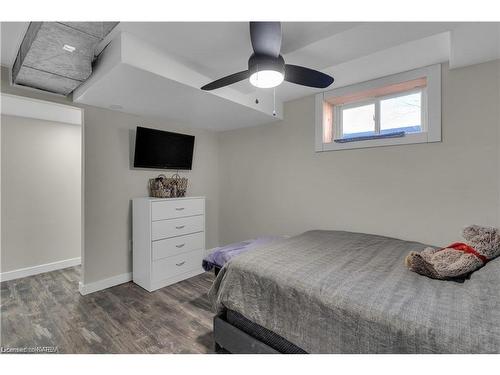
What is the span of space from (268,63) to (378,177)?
1777 millimetres

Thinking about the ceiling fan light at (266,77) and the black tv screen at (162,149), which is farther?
the black tv screen at (162,149)

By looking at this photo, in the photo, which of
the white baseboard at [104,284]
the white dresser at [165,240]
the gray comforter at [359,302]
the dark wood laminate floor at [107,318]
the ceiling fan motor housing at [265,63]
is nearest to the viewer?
the gray comforter at [359,302]

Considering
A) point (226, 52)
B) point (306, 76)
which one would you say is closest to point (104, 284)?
point (226, 52)

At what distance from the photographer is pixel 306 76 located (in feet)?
5.18

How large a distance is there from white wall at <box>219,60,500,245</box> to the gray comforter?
74 cm

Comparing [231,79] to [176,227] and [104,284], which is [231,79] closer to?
[176,227]

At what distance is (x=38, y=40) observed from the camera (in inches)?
61.7

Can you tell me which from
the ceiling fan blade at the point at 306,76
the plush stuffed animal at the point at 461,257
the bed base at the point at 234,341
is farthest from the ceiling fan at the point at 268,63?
the bed base at the point at 234,341

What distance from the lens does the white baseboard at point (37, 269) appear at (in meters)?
2.91

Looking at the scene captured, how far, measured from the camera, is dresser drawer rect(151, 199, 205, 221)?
8.91ft

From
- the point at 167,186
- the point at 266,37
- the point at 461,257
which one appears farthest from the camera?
the point at 167,186

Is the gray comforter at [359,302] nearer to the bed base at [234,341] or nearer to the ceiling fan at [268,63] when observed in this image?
the bed base at [234,341]

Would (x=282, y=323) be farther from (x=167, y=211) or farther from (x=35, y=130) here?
(x=35, y=130)
